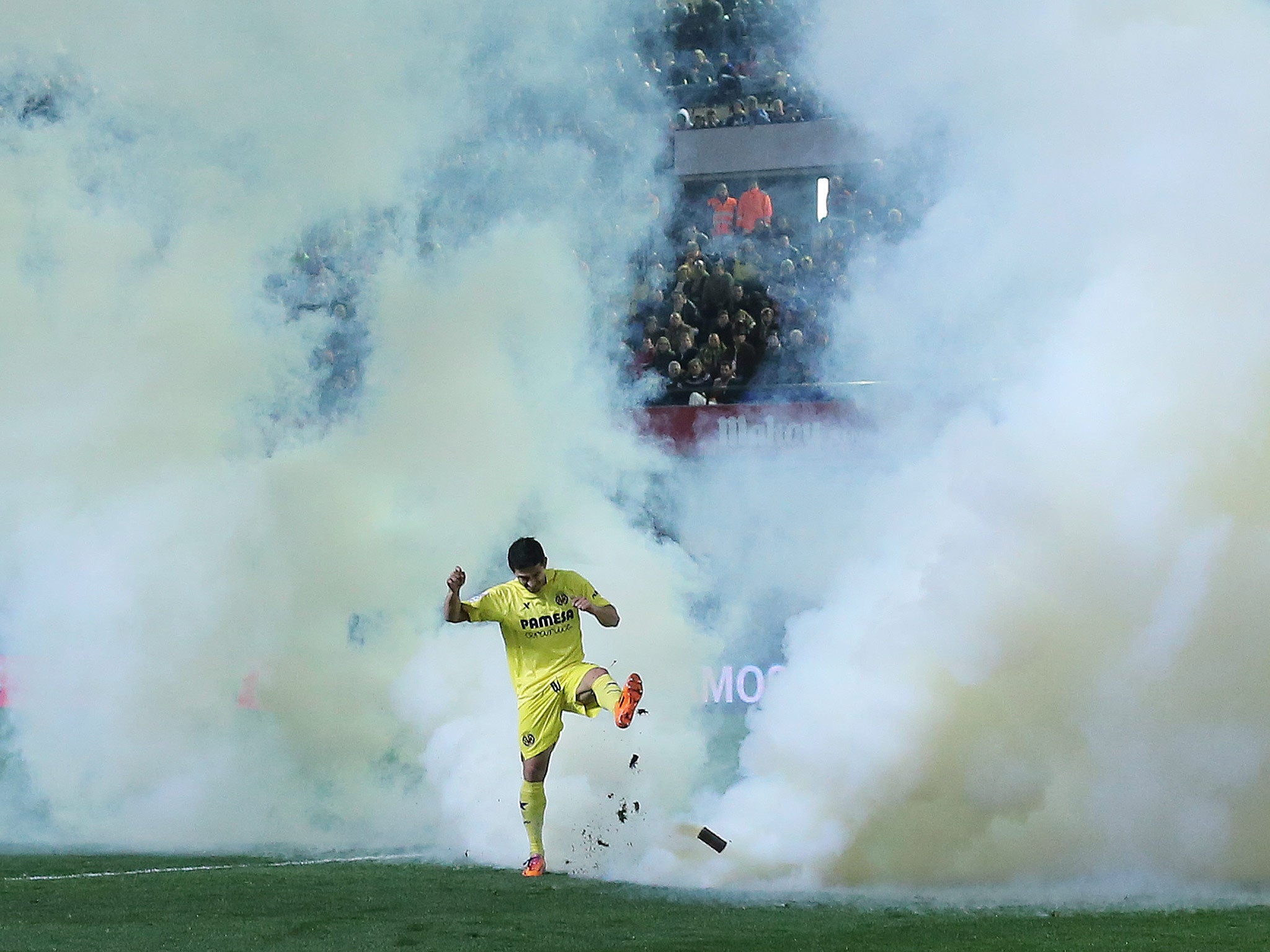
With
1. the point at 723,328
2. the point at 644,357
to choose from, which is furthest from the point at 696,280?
the point at 644,357

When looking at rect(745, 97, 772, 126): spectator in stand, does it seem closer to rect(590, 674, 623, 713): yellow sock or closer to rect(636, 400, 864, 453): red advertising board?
rect(636, 400, 864, 453): red advertising board

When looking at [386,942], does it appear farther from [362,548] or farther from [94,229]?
[94,229]

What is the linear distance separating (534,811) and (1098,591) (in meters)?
2.78

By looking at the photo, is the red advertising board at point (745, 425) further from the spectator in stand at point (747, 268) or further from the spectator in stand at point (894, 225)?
the spectator in stand at point (894, 225)

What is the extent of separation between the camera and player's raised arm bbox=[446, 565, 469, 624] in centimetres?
788

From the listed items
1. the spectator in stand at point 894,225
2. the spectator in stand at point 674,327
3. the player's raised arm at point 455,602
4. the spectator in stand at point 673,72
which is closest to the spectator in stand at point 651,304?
the spectator in stand at point 674,327

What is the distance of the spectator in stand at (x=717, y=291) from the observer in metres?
15.7

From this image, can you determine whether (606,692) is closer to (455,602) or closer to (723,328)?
(455,602)

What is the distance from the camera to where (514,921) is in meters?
6.68

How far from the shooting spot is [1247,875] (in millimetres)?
7543

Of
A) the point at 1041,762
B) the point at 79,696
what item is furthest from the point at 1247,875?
the point at 79,696

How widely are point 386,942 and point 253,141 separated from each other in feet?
26.4

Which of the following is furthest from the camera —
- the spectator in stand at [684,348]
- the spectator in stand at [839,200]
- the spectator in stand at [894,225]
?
the spectator in stand at [684,348]

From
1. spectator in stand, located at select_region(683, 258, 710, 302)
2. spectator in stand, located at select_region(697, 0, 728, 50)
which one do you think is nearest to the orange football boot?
spectator in stand, located at select_region(697, 0, 728, 50)
